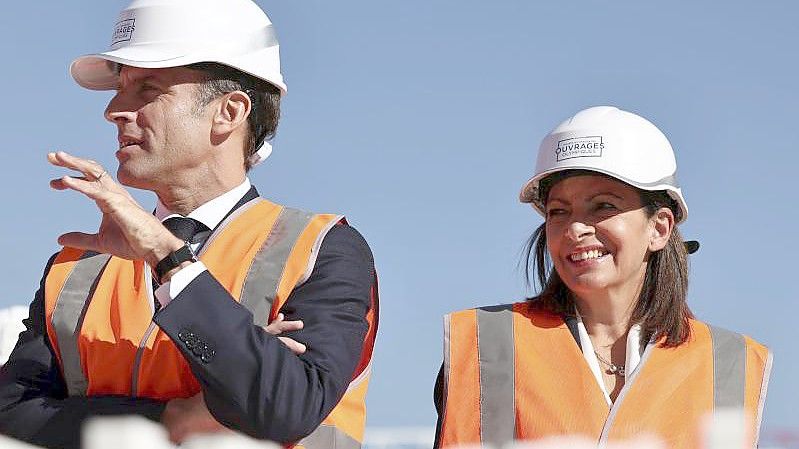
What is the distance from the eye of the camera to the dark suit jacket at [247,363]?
4.88 meters

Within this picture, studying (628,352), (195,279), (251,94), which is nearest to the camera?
(195,279)

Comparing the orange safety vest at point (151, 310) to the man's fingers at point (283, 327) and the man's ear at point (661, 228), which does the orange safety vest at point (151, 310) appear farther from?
the man's ear at point (661, 228)

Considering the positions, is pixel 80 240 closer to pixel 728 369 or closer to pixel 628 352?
pixel 628 352

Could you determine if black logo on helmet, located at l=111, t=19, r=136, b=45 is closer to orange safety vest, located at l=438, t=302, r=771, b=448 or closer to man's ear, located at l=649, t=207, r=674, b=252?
orange safety vest, located at l=438, t=302, r=771, b=448

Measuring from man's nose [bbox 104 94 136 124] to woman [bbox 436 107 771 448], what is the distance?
222cm

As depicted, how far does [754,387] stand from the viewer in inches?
286

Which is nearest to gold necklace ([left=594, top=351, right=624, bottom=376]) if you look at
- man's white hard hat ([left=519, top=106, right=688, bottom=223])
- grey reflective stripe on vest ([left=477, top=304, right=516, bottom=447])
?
grey reflective stripe on vest ([left=477, top=304, right=516, bottom=447])

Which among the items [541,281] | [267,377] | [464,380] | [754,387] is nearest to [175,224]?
[267,377]

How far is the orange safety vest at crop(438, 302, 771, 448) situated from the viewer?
22.5 ft

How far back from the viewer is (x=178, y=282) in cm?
498

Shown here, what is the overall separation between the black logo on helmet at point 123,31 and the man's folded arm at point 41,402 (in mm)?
1138

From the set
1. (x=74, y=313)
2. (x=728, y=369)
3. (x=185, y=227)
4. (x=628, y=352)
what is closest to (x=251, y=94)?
(x=185, y=227)

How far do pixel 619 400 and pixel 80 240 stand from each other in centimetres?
277

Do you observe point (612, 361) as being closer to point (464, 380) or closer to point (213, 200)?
point (464, 380)
